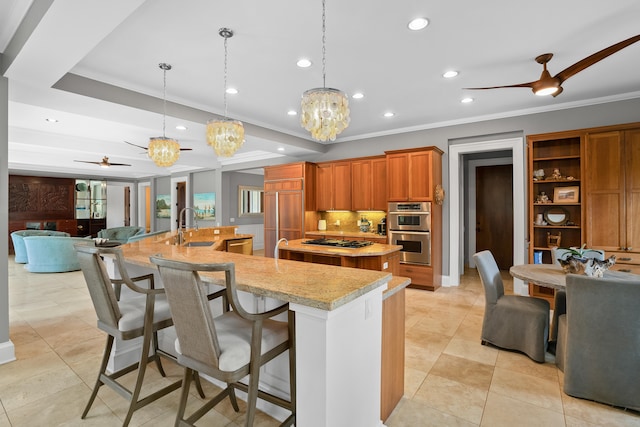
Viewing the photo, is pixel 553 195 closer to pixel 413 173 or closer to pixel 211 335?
pixel 413 173

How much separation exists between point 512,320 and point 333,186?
4159mm

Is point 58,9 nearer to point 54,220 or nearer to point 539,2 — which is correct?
point 539,2

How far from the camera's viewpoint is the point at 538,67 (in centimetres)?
336

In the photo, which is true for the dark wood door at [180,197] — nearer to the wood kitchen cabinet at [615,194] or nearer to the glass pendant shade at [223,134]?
the glass pendant shade at [223,134]

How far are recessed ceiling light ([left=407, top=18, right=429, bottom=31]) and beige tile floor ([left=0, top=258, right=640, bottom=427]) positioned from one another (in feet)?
9.45

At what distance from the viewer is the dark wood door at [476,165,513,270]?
695cm

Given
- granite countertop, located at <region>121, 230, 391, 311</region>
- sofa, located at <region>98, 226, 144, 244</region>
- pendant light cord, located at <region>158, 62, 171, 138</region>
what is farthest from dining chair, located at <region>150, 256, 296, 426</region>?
sofa, located at <region>98, 226, 144, 244</region>

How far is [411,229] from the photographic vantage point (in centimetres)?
530

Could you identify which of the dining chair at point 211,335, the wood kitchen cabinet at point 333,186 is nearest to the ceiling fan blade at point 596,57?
the dining chair at point 211,335

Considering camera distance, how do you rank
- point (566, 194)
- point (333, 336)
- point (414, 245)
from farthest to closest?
point (414, 245), point (566, 194), point (333, 336)

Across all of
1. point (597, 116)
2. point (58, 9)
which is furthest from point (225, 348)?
point (597, 116)

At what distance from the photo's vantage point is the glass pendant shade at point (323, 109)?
223 centimetres

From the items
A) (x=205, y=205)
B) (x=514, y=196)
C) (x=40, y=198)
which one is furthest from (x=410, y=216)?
(x=40, y=198)

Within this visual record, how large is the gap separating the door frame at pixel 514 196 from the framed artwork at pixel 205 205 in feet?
22.1
